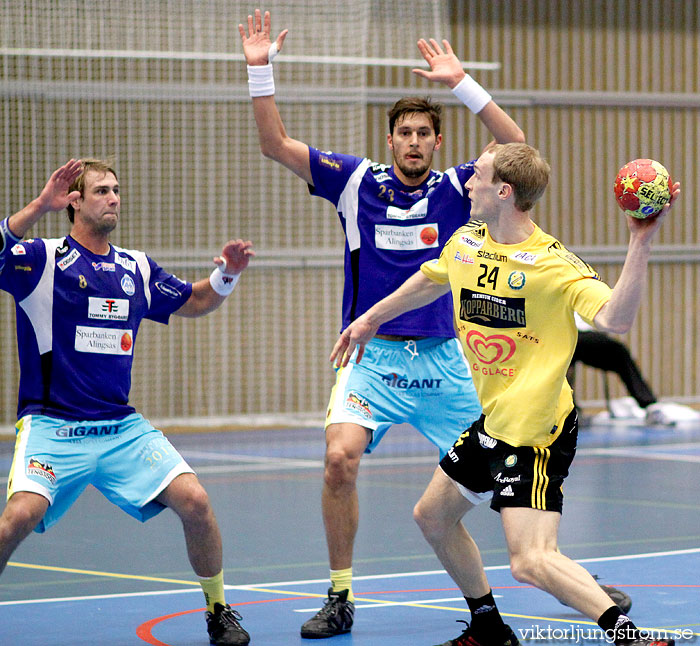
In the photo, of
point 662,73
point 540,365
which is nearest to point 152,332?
point 662,73

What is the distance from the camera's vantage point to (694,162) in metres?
17.9

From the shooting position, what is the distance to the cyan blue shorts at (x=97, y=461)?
16.9 ft

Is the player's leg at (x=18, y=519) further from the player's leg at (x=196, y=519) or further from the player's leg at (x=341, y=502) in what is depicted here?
the player's leg at (x=341, y=502)

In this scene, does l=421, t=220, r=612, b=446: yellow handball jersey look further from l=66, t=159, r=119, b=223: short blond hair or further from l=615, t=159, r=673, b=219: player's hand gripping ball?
l=66, t=159, r=119, b=223: short blond hair

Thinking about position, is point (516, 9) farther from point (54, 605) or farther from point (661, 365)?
point (54, 605)

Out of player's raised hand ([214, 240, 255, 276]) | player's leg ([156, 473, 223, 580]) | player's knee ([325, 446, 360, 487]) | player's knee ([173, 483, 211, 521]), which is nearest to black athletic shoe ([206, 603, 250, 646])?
player's leg ([156, 473, 223, 580])

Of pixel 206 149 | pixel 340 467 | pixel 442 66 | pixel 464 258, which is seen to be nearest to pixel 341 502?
pixel 340 467

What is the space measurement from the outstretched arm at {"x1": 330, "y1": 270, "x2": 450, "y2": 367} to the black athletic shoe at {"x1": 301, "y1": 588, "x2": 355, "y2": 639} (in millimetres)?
1077

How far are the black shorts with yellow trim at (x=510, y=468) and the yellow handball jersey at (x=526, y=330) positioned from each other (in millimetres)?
42

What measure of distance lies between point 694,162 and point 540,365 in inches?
559

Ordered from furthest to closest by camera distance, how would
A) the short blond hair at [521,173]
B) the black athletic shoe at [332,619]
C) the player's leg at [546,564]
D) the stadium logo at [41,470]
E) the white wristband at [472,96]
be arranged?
the white wristband at [472,96]
the black athletic shoe at [332,619]
the stadium logo at [41,470]
the short blond hair at [521,173]
the player's leg at [546,564]

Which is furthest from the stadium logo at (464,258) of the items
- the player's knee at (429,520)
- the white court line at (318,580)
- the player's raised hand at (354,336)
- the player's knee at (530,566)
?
the white court line at (318,580)

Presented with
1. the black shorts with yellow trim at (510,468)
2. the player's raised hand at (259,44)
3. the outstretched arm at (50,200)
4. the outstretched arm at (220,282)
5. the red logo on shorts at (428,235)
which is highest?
the player's raised hand at (259,44)

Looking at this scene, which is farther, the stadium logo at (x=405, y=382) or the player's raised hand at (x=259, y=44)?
the player's raised hand at (x=259, y=44)
